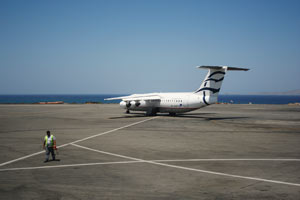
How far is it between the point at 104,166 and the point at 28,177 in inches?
143

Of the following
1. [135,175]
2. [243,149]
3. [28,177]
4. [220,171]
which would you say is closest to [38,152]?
[28,177]

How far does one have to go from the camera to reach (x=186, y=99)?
41531 millimetres

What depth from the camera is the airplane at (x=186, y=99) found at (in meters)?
38.0

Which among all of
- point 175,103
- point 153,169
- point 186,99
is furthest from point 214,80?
point 153,169

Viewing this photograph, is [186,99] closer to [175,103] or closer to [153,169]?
[175,103]

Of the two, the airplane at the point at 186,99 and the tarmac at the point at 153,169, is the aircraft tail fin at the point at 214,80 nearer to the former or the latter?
the airplane at the point at 186,99

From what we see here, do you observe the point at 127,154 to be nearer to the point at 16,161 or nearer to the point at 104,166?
the point at 104,166

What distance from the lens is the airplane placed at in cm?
3803

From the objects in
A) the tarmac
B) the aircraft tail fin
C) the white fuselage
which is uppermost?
the aircraft tail fin

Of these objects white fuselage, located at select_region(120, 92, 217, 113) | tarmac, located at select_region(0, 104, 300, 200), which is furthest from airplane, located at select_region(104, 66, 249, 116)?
tarmac, located at select_region(0, 104, 300, 200)

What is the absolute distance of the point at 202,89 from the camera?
129 ft

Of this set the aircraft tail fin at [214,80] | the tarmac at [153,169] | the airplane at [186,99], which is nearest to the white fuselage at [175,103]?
the airplane at [186,99]

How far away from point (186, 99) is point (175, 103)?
2.55m

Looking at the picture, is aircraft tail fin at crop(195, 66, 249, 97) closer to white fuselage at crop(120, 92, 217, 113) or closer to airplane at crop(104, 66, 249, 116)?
airplane at crop(104, 66, 249, 116)
